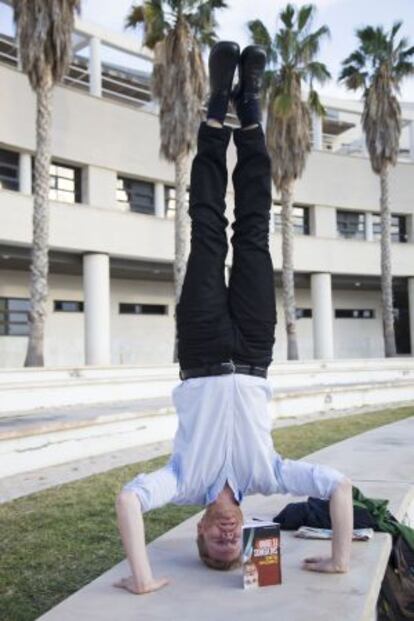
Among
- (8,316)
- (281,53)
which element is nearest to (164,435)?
(8,316)

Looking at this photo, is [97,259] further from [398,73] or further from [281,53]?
[398,73]

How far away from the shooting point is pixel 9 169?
2206cm

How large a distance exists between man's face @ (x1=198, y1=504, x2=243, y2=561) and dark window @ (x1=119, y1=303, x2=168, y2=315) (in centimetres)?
2416

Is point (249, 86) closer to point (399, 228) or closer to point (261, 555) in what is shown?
point (261, 555)

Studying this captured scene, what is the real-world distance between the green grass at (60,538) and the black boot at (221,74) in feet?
10.3

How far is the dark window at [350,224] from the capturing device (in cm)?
3312

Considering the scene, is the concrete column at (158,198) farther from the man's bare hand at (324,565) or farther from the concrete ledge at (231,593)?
the man's bare hand at (324,565)

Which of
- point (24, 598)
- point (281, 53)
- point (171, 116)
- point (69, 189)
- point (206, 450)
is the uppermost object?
point (281, 53)

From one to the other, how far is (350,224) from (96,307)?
15496 mm

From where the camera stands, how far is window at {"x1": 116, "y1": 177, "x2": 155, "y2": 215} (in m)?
25.6

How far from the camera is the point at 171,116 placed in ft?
70.2

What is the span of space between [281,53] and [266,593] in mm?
23471

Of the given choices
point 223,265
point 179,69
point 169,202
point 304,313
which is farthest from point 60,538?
point 304,313

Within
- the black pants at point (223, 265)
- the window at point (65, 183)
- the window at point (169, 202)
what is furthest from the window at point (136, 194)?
the black pants at point (223, 265)
